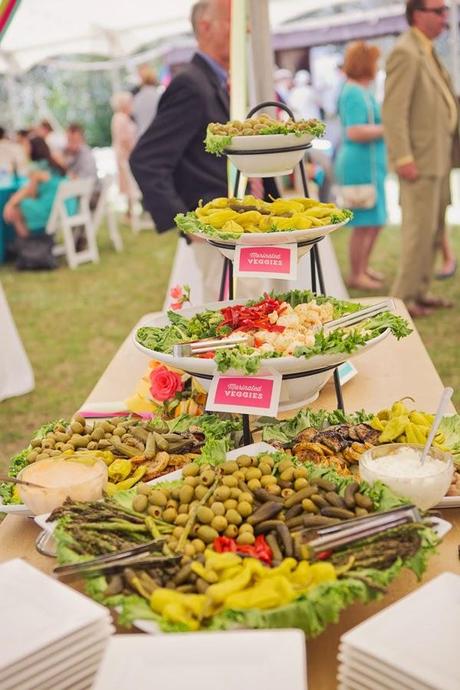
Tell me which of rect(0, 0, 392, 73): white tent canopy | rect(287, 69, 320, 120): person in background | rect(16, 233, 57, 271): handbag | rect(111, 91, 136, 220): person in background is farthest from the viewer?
A: rect(287, 69, 320, 120): person in background

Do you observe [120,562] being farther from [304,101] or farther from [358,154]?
[304,101]

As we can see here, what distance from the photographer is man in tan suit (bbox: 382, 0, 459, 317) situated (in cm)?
458

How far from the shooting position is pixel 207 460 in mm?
1471

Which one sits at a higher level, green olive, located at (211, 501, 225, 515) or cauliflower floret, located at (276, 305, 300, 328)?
cauliflower floret, located at (276, 305, 300, 328)

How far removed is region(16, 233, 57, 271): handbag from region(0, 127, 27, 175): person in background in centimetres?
113

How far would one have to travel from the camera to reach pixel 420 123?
4711mm

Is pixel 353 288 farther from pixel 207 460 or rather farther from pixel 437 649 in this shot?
pixel 437 649

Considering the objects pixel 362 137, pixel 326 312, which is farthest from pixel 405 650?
pixel 362 137

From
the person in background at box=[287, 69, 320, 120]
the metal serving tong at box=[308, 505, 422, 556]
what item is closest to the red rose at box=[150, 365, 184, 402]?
the metal serving tong at box=[308, 505, 422, 556]

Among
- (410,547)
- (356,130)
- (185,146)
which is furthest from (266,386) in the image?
(356,130)

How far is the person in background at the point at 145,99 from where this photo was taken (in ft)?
31.7

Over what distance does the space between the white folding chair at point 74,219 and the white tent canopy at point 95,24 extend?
3246 mm

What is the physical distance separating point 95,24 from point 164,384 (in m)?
10.7

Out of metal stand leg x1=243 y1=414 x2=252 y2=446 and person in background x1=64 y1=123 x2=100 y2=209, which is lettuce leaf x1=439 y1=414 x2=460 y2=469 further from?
person in background x1=64 y1=123 x2=100 y2=209
